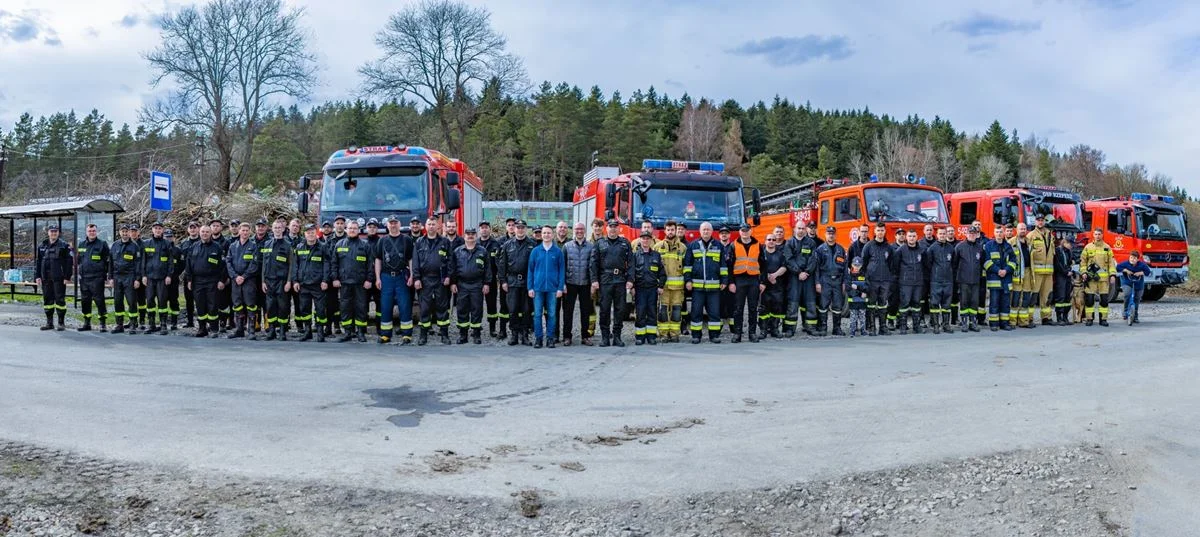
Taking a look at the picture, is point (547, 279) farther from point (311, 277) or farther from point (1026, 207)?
point (1026, 207)

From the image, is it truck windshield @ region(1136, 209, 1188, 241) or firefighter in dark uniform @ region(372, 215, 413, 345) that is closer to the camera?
firefighter in dark uniform @ region(372, 215, 413, 345)

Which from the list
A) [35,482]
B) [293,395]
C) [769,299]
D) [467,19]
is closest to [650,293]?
[769,299]

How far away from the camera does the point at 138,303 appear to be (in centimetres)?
1255

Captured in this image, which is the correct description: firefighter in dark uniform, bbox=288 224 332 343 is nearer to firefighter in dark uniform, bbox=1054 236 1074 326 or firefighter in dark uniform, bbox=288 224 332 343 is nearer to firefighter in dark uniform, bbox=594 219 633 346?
firefighter in dark uniform, bbox=594 219 633 346

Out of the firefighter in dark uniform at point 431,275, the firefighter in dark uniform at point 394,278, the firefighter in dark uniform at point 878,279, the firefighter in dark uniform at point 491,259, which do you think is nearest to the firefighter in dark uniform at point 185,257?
the firefighter in dark uniform at point 394,278

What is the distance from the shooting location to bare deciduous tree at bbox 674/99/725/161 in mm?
65625

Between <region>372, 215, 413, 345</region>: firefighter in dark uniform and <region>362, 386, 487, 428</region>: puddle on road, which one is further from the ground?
<region>372, 215, 413, 345</region>: firefighter in dark uniform

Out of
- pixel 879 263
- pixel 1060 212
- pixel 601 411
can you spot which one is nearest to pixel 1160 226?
pixel 1060 212

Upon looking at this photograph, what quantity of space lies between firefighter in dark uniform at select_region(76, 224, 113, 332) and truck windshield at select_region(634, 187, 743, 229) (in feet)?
28.5

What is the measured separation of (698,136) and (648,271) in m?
57.0

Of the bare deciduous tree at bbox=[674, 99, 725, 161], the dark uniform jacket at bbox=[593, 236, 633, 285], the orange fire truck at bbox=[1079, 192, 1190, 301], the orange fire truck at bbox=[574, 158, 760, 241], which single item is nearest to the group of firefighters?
the dark uniform jacket at bbox=[593, 236, 633, 285]

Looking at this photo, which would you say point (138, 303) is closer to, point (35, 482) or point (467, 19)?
point (35, 482)

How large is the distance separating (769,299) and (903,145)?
60040 millimetres

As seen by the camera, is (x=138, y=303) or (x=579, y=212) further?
(x=579, y=212)
